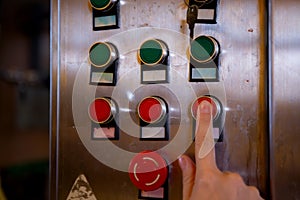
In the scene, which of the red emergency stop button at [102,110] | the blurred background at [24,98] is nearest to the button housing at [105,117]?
the red emergency stop button at [102,110]

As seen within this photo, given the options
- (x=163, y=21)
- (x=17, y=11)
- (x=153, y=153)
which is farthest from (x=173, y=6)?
(x=17, y=11)

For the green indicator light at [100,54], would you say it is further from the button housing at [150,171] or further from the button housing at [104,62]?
the button housing at [150,171]

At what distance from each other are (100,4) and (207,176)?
1.33ft

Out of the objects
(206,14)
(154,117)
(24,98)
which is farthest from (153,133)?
(24,98)

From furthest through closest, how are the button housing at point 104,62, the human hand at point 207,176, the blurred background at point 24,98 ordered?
the blurred background at point 24,98 < the button housing at point 104,62 < the human hand at point 207,176

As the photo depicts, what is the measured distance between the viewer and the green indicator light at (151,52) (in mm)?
704

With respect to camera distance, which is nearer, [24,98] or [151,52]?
[151,52]

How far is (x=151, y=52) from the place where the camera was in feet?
2.33

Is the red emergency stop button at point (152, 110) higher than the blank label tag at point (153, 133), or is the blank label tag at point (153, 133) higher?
the red emergency stop button at point (152, 110)

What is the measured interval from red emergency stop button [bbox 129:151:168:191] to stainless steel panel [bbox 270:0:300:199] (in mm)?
198

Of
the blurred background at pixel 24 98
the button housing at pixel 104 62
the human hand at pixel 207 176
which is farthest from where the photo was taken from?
the blurred background at pixel 24 98

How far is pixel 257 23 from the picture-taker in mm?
670

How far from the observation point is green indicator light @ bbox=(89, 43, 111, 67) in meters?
0.75

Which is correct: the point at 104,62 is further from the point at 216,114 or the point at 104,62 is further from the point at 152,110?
the point at 216,114
